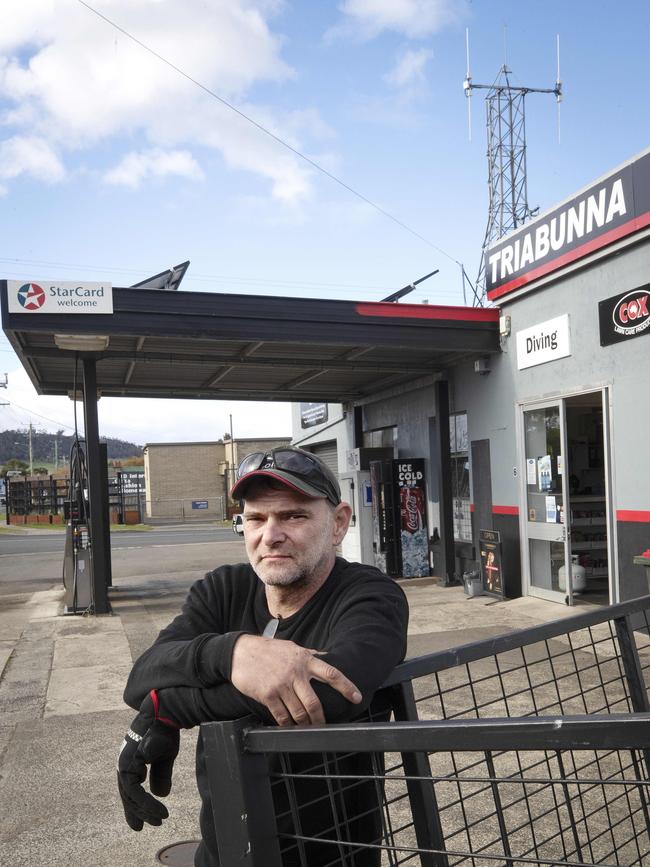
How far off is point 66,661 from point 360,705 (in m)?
7.07

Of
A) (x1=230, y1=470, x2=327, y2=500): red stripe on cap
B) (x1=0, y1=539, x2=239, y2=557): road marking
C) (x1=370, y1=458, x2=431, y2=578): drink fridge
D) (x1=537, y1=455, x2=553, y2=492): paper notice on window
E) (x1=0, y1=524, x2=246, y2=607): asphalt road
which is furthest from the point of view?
(x1=0, y1=539, x2=239, y2=557): road marking

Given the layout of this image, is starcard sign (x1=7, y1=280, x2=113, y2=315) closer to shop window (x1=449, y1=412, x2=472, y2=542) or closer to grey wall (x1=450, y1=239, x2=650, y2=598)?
grey wall (x1=450, y1=239, x2=650, y2=598)

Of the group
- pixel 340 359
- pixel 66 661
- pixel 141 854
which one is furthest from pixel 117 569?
pixel 141 854

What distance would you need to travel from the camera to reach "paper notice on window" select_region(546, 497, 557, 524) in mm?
9727

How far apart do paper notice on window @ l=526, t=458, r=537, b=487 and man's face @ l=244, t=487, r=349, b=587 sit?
28.1 ft

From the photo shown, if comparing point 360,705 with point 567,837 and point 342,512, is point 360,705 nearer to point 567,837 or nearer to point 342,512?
point 342,512

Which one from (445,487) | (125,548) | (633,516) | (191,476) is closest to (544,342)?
(633,516)

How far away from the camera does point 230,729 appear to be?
141 centimetres

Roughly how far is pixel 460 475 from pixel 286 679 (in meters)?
11.0

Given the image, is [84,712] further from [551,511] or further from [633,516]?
[551,511]

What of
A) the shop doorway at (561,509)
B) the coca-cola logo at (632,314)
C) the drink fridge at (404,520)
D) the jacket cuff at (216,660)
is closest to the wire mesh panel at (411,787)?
the jacket cuff at (216,660)

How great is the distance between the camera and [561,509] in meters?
9.56

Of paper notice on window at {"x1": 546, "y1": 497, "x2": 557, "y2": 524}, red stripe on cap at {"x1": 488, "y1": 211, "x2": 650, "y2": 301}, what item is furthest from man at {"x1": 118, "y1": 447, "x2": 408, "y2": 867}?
paper notice on window at {"x1": 546, "y1": 497, "x2": 557, "y2": 524}

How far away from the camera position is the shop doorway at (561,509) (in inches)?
373
